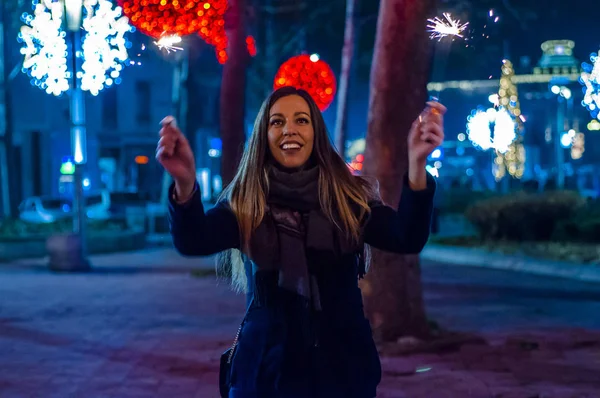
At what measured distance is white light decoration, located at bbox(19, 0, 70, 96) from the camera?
10789 millimetres

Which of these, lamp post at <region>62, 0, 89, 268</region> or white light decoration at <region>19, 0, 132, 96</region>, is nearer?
white light decoration at <region>19, 0, 132, 96</region>

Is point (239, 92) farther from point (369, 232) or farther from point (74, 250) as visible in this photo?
point (369, 232)

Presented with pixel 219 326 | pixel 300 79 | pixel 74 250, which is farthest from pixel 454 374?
pixel 74 250

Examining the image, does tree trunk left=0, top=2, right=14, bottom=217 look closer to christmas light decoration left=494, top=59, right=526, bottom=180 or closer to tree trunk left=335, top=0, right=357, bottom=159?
tree trunk left=335, top=0, right=357, bottom=159

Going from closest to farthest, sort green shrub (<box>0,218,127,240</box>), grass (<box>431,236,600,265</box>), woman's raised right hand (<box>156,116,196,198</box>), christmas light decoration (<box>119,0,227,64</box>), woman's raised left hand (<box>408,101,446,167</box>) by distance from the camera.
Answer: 1. woman's raised right hand (<box>156,116,196,198</box>)
2. woman's raised left hand (<box>408,101,446,167</box>)
3. christmas light decoration (<box>119,0,227,64</box>)
4. grass (<box>431,236,600,265</box>)
5. green shrub (<box>0,218,127,240</box>)

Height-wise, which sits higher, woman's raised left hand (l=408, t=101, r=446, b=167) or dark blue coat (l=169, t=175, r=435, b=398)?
woman's raised left hand (l=408, t=101, r=446, b=167)

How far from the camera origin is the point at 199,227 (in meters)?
2.97

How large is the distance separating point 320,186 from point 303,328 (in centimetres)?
50

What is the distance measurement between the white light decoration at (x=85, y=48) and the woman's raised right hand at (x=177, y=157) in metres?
6.34

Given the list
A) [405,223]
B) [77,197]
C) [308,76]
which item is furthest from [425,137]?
[77,197]

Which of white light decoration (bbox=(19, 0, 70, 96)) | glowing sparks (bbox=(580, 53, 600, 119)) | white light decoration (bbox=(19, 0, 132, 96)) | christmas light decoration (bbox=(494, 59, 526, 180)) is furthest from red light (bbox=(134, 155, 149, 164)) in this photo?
glowing sparks (bbox=(580, 53, 600, 119))

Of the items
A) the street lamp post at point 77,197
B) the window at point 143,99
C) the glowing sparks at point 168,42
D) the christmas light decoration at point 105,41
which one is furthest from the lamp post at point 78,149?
the window at point 143,99

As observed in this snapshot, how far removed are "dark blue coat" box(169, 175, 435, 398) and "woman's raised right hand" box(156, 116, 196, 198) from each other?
56mm

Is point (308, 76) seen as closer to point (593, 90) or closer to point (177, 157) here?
point (593, 90)
